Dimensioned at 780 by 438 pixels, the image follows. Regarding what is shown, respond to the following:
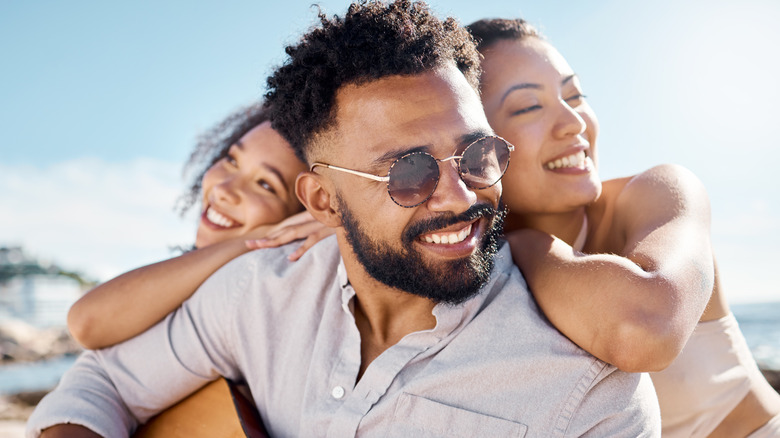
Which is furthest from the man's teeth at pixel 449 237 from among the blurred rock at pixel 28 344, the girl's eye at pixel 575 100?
the blurred rock at pixel 28 344

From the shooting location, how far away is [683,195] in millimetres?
2473

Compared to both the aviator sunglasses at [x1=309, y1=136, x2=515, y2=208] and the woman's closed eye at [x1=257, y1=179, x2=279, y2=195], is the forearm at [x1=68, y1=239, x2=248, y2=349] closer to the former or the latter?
the woman's closed eye at [x1=257, y1=179, x2=279, y2=195]

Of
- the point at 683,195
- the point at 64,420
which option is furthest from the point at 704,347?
the point at 64,420

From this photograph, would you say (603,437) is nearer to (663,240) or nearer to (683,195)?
(663,240)

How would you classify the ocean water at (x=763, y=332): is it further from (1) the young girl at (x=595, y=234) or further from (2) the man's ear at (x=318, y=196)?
(2) the man's ear at (x=318, y=196)

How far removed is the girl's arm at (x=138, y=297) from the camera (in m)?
2.73

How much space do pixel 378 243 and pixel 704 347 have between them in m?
1.63

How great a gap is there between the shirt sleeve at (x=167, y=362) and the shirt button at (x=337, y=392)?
→ 675 mm

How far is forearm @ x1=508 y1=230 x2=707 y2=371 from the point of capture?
178 cm

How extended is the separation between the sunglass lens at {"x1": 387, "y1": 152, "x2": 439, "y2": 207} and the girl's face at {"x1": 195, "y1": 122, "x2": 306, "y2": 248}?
1.29 m

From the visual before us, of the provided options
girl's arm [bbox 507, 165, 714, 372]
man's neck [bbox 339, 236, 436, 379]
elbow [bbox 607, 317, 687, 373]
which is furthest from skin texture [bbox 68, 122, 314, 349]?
elbow [bbox 607, 317, 687, 373]

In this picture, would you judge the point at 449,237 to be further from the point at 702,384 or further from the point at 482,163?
the point at 702,384

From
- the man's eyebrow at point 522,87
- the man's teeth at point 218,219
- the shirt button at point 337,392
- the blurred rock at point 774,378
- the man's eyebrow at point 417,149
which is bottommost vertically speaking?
the blurred rock at point 774,378

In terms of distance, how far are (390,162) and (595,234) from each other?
48.9 inches
